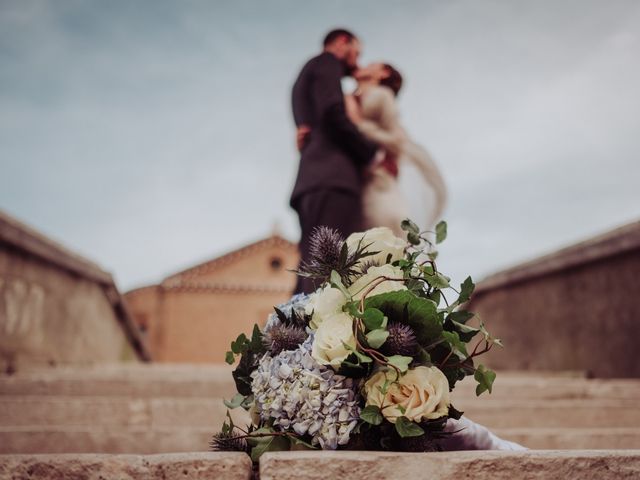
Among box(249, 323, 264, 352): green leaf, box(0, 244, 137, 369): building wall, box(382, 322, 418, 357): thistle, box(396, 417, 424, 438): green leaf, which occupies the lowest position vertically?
box(396, 417, 424, 438): green leaf

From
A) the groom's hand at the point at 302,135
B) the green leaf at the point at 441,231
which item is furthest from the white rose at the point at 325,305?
the groom's hand at the point at 302,135

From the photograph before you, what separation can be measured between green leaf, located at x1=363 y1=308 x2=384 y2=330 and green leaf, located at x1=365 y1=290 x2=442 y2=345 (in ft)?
0.18

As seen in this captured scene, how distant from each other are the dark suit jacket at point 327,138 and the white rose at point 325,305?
6.52ft

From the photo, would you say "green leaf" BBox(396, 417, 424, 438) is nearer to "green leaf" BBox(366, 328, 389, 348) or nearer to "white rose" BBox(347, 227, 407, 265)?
"green leaf" BBox(366, 328, 389, 348)

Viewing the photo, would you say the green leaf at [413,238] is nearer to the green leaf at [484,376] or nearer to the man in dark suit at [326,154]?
the green leaf at [484,376]

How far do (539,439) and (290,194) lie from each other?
6.14 feet

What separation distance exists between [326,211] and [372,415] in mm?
2145

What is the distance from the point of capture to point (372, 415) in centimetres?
125

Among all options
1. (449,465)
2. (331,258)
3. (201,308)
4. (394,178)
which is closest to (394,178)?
(394,178)

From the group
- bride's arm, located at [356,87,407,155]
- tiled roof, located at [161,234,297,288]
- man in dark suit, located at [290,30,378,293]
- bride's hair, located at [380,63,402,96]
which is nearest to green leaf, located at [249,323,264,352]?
man in dark suit, located at [290,30,378,293]

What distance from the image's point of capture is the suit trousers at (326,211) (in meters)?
3.32

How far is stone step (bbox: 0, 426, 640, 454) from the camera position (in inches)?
100

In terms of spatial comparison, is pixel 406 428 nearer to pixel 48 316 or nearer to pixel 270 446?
pixel 270 446

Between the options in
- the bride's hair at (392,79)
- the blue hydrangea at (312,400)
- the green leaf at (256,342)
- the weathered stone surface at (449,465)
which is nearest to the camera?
the weathered stone surface at (449,465)
